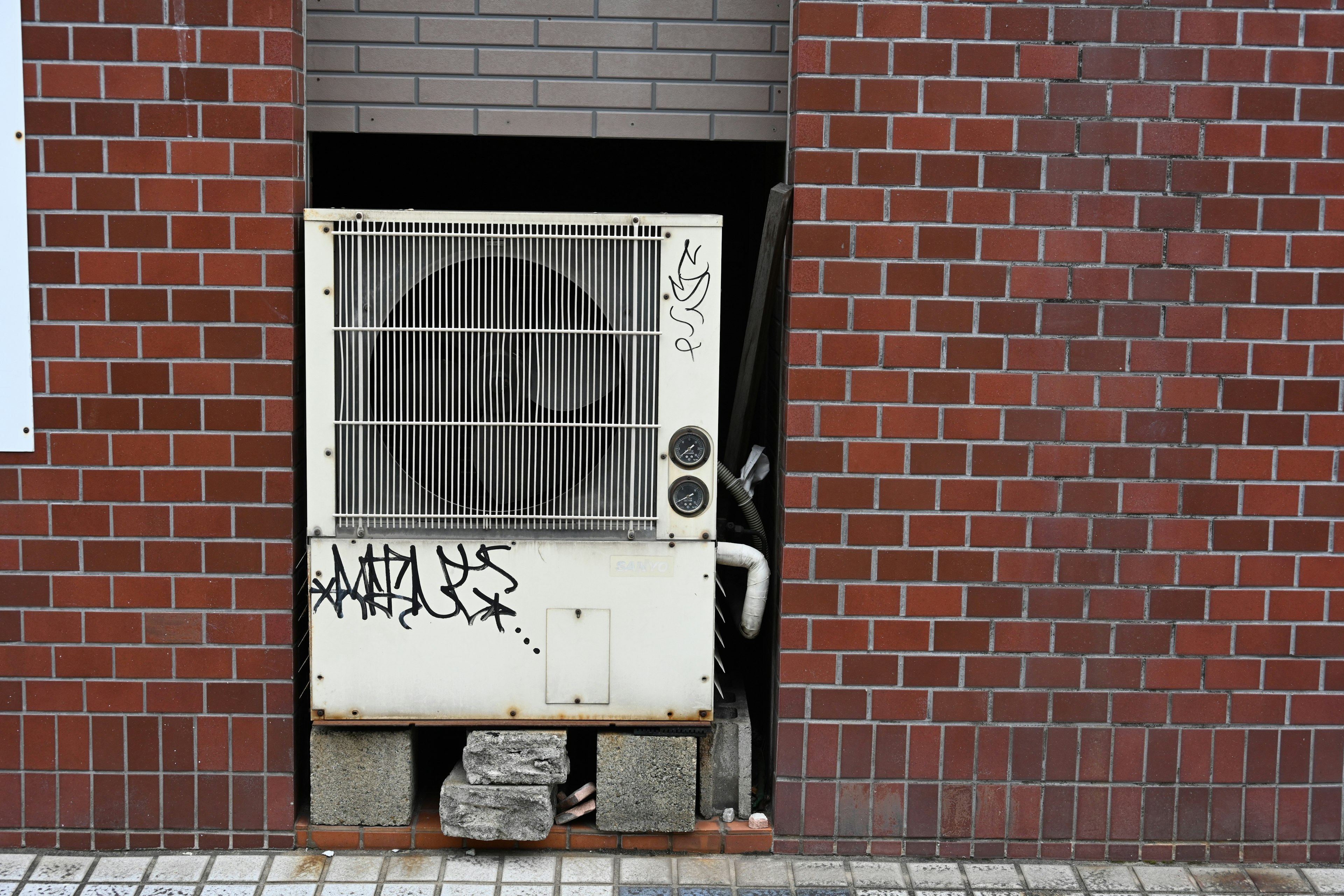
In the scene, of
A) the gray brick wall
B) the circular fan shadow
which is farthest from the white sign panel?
the circular fan shadow

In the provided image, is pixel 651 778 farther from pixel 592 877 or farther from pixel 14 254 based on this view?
pixel 14 254

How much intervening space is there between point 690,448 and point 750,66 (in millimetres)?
1240

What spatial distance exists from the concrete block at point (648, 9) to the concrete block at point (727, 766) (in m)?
2.20

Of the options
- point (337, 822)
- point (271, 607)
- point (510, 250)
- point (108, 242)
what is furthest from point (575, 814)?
point (108, 242)

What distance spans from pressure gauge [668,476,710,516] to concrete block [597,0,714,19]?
1.46 m

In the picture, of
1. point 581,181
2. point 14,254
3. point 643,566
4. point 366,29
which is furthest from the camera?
point 581,181

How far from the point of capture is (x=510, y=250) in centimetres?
356

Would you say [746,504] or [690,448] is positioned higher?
[690,448]

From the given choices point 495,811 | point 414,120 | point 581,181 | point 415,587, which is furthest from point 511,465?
point 581,181

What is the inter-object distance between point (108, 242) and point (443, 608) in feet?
4.81

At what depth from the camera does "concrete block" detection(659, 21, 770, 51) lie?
3799 mm

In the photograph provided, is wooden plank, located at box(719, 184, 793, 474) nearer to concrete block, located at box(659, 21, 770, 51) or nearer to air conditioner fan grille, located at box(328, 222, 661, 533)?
air conditioner fan grille, located at box(328, 222, 661, 533)

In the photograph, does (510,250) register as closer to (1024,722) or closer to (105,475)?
(105,475)

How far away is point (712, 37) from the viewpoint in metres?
3.81
